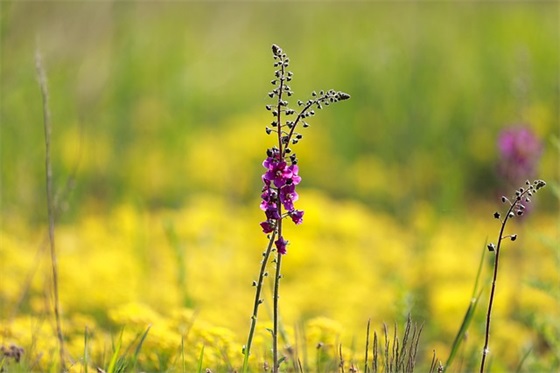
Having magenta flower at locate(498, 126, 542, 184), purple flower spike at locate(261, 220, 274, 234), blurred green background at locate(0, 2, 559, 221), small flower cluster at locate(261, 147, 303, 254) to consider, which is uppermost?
blurred green background at locate(0, 2, 559, 221)

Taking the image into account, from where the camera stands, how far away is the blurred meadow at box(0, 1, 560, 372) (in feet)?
12.6

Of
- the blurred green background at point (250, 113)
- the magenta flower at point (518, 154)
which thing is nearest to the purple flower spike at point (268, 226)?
the magenta flower at point (518, 154)

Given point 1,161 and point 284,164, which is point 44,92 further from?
point 1,161

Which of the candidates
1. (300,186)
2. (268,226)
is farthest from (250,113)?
(268,226)

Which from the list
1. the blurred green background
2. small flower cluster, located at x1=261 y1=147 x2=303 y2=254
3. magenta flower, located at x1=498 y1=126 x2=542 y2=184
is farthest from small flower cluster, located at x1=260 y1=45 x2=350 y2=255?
the blurred green background

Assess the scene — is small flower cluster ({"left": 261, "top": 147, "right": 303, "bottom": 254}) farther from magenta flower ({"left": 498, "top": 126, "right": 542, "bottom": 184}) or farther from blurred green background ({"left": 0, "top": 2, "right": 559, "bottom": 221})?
blurred green background ({"left": 0, "top": 2, "right": 559, "bottom": 221})

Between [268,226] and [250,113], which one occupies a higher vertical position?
[250,113]

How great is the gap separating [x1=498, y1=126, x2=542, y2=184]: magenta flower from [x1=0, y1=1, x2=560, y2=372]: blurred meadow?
0.31 ft

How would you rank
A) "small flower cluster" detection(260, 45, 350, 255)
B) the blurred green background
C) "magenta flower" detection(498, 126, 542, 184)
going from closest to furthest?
1. "small flower cluster" detection(260, 45, 350, 255)
2. "magenta flower" detection(498, 126, 542, 184)
3. the blurred green background

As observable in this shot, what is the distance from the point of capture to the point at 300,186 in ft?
21.7

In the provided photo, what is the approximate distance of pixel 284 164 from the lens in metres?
1.78

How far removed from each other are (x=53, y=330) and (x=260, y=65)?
6.64m

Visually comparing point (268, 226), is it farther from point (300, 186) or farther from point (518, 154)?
point (300, 186)

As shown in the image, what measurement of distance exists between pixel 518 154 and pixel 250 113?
4321mm
